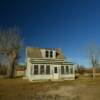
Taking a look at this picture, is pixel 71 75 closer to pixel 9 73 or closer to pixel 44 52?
pixel 44 52

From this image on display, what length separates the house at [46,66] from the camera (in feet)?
108

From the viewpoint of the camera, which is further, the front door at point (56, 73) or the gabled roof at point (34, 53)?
the gabled roof at point (34, 53)

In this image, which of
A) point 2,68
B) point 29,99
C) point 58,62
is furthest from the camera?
point 2,68

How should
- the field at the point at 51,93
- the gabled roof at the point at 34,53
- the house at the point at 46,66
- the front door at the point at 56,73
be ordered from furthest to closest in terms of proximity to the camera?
1. the gabled roof at the point at 34,53
2. the front door at the point at 56,73
3. the house at the point at 46,66
4. the field at the point at 51,93

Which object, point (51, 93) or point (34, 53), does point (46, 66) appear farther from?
point (51, 93)

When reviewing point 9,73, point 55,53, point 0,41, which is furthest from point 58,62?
point 0,41

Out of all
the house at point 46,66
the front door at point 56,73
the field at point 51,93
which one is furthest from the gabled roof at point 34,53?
the field at point 51,93

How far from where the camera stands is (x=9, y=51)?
4262 cm

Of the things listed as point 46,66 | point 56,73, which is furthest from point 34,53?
point 56,73

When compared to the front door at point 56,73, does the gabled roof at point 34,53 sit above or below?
above

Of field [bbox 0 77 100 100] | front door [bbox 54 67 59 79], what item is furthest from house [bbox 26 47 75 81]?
field [bbox 0 77 100 100]

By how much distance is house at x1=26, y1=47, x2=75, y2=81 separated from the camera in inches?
1296

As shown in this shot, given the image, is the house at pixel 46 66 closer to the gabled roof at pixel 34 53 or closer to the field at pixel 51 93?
the gabled roof at pixel 34 53

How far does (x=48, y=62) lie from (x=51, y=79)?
3094mm
